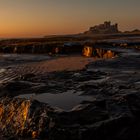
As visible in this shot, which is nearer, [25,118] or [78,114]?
[78,114]

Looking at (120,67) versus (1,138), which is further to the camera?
(120,67)

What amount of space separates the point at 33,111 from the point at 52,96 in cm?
129

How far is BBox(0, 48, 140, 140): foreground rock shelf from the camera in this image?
718cm

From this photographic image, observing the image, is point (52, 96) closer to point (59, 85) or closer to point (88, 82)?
point (59, 85)

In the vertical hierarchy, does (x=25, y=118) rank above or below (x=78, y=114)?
below

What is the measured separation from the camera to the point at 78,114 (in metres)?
7.68

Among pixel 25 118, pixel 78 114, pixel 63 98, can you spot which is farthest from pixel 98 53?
pixel 78 114

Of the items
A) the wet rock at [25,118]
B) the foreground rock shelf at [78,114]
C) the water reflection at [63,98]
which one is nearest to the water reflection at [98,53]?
the foreground rock shelf at [78,114]

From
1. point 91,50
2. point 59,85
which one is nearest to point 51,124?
point 59,85

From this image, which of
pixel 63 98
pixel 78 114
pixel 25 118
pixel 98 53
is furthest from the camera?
pixel 98 53

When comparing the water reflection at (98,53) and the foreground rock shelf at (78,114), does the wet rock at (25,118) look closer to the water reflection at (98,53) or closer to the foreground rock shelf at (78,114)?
the foreground rock shelf at (78,114)

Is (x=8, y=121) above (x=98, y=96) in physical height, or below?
below

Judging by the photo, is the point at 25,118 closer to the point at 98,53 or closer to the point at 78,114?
the point at 78,114

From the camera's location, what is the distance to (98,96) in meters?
9.05
